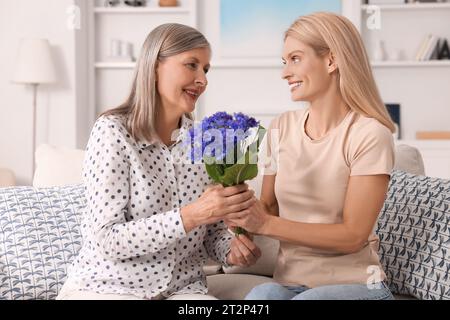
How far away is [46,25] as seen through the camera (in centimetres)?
542

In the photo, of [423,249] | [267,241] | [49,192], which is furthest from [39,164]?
[423,249]

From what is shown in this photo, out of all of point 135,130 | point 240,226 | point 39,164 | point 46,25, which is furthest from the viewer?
point 46,25

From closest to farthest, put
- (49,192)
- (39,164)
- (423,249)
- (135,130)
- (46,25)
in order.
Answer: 1. (135,130)
2. (423,249)
3. (49,192)
4. (39,164)
5. (46,25)

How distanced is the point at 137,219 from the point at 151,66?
0.37 m

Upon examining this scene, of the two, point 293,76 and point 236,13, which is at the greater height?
point 236,13

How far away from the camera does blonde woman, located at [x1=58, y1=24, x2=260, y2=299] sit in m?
1.68

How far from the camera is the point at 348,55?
1758 millimetres

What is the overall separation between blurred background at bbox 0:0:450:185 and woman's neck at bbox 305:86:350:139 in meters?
3.55

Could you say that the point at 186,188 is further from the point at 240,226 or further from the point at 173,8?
the point at 173,8

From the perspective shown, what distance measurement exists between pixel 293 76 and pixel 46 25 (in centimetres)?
397

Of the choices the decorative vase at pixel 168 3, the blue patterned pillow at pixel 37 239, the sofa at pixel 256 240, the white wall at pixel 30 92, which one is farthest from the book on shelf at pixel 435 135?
the blue patterned pillow at pixel 37 239

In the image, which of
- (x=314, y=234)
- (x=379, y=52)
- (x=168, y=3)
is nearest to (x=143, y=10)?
A: (x=168, y=3)

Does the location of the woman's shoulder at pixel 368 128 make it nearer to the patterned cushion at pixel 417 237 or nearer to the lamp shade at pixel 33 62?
the patterned cushion at pixel 417 237

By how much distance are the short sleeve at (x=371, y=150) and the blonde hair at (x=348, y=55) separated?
0.13ft
